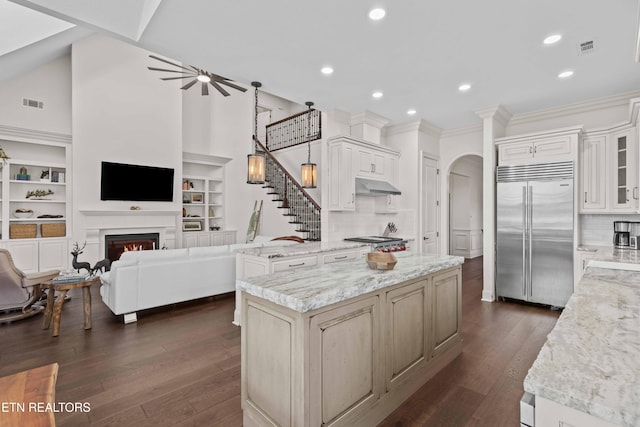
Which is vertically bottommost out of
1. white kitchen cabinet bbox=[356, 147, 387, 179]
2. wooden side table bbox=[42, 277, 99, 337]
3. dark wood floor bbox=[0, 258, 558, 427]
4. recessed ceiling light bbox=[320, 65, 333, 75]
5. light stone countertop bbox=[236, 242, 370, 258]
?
dark wood floor bbox=[0, 258, 558, 427]

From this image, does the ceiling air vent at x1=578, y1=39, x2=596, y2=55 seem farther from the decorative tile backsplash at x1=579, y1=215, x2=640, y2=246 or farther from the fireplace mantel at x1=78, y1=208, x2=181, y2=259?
the fireplace mantel at x1=78, y1=208, x2=181, y2=259

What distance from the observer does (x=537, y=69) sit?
11.8ft

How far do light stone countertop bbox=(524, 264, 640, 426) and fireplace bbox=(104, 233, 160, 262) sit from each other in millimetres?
7754

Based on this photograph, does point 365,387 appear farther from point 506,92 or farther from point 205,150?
point 205,150

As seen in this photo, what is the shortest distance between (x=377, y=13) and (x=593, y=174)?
13.4 ft

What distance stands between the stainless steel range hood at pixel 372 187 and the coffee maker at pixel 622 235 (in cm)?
295

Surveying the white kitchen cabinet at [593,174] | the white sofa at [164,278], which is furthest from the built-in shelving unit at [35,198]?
the white kitchen cabinet at [593,174]

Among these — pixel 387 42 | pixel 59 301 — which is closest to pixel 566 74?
pixel 387 42

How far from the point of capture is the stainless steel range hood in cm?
488

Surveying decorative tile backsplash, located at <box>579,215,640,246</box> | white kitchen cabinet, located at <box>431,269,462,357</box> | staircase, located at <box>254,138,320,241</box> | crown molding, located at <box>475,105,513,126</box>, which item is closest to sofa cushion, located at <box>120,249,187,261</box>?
staircase, located at <box>254,138,320,241</box>

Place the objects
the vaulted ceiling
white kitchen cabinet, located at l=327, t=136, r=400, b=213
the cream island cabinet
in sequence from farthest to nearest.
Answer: white kitchen cabinet, located at l=327, t=136, r=400, b=213
the vaulted ceiling
the cream island cabinet

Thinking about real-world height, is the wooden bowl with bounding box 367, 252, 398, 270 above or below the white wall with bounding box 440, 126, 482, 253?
below

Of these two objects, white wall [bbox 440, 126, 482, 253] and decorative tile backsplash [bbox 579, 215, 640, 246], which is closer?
decorative tile backsplash [bbox 579, 215, 640, 246]

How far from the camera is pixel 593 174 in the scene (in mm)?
4391
